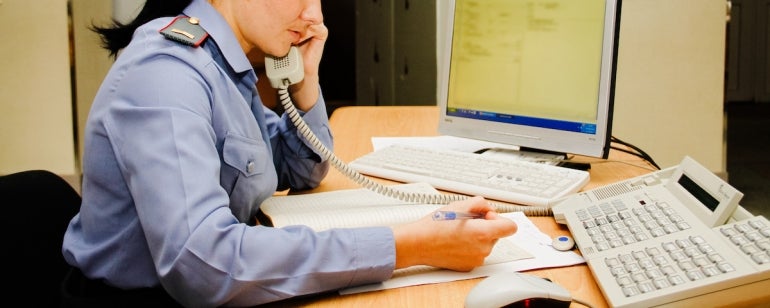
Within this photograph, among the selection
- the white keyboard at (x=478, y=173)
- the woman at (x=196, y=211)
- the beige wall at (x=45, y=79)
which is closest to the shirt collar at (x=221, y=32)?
the woman at (x=196, y=211)

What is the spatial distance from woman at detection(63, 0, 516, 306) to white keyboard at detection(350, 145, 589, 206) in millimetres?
316

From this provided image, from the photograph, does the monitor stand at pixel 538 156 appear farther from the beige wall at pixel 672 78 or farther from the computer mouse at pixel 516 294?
the beige wall at pixel 672 78

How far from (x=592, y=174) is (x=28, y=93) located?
9.32ft

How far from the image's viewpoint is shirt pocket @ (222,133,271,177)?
37.6 inches

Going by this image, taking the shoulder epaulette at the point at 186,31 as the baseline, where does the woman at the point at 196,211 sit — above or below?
below

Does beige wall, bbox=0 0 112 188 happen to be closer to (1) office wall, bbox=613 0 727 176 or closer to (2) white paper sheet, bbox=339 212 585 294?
(1) office wall, bbox=613 0 727 176

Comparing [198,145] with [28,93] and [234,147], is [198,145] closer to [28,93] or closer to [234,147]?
[234,147]

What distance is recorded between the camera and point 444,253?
886mm

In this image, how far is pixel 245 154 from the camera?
990 millimetres

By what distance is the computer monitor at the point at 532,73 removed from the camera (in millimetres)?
1401

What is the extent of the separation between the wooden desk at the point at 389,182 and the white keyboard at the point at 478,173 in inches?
1.9

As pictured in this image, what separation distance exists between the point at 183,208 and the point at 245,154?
0.70 ft

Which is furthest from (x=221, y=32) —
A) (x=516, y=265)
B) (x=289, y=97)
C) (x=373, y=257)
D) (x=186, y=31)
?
(x=516, y=265)

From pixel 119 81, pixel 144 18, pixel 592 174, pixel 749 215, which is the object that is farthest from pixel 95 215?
pixel 592 174
